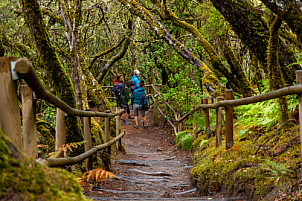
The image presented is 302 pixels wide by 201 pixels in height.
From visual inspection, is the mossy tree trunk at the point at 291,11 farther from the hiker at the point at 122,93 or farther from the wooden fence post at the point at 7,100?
the hiker at the point at 122,93

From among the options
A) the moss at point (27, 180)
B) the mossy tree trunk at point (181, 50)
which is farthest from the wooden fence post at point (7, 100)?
the mossy tree trunk at point (181, 50)

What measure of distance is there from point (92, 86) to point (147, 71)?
794 cm

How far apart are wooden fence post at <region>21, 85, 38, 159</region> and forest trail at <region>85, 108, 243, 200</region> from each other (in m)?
1.77

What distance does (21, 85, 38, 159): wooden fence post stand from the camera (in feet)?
7.90

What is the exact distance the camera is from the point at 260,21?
5793 millimetres

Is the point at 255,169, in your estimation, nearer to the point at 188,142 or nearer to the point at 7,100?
the point at 7,100

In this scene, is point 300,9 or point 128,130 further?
point 128,130

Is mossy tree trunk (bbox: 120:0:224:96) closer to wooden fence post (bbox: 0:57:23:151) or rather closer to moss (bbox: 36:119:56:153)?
moss (bbox: 36:119:56:153)

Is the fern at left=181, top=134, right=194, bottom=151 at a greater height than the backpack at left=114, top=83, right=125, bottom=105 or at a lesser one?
lesser

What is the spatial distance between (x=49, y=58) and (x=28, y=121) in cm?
265

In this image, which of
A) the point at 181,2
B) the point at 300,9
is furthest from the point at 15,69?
the point at 181,2

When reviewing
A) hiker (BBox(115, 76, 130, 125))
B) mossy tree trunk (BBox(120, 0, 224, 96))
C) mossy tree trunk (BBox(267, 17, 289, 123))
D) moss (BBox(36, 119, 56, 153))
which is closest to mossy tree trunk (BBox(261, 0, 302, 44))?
mossy tree trunk (BBox(267, 17, 289, 123))

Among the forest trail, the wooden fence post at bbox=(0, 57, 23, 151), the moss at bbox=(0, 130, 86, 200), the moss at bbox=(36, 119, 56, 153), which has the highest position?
the wooden fence post at bbox=(0, 57, 23, 151)

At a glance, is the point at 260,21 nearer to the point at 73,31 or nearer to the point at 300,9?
the point at 300,9
